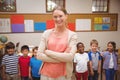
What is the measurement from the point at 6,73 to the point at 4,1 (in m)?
3.23

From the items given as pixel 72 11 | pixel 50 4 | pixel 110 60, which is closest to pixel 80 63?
pixel 110 60

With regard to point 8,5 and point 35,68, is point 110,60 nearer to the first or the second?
point 35,68

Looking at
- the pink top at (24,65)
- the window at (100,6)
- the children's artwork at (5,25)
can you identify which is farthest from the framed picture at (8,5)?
the pink top at (24,65)

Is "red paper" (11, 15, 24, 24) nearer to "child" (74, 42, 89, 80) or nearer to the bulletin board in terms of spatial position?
the bulletin board

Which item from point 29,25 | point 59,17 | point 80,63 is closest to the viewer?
point 59,17

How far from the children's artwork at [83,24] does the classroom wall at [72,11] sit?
0.17 metres

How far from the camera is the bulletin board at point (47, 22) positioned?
577 cm

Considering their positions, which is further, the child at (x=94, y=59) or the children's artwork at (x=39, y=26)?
the children's artwork at (x=39, y=26)

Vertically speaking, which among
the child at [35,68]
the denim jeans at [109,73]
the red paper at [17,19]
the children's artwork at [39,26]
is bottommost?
the denim jeans at [109,73]

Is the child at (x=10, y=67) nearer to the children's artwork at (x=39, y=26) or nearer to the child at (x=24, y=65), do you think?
the child at (x=24, y=65)

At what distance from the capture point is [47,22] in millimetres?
5891

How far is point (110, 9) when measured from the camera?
6.14m

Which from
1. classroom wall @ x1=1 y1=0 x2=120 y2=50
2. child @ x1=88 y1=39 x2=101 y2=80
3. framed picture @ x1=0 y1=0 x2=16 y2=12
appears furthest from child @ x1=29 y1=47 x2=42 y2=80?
framed picture @ x1=0 y1=0 x2=16 y2=12

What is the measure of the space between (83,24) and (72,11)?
1.87 ft
